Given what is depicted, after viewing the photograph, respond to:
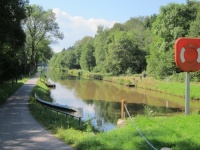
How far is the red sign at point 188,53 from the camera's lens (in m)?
9.88

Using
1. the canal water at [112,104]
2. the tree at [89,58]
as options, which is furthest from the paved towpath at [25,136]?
the tree at [89,58]

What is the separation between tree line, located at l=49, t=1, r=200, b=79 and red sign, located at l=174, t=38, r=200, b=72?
33786mm

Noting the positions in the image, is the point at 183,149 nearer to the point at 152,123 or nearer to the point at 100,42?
the point at 152,123

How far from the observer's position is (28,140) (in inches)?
372

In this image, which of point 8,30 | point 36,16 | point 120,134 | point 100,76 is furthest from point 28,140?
point 100,76

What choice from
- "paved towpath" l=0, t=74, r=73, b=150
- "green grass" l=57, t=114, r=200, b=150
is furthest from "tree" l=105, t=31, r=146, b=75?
"green grass" l=57, t=114, r=200, b=150

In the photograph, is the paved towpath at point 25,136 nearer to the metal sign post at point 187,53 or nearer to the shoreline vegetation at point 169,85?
the metal sign post at point 187,53

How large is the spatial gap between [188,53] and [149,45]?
5962cm

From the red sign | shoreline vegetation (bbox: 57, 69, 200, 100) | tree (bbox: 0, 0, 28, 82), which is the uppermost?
tree (bbox: 0, 0, 28, 82)

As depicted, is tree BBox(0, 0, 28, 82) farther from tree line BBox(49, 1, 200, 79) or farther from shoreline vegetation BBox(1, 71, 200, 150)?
tree line BBox(49, 1, 200, 79)

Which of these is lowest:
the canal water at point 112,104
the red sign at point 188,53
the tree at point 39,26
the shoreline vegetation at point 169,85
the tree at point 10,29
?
the canal water at point 112,104

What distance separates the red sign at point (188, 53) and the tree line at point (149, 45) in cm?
3379

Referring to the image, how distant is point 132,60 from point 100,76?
35.2 ft

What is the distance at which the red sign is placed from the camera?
9.88 meters
